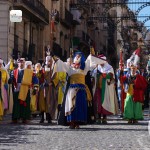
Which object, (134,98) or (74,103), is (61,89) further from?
(74,103)

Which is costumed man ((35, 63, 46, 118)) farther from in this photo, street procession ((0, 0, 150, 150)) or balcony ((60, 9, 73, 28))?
balcony ((60, 9, 73, 28))

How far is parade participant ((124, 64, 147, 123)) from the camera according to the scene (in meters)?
16.0

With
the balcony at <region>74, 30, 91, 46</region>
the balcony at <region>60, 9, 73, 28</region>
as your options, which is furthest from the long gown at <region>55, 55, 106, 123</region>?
the balcony at <region>74, 30, 91, 46</region>

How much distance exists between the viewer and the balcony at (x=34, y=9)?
29.8m

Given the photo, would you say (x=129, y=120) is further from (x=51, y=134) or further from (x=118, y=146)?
(x=118, y=146)

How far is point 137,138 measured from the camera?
1159 centimetres

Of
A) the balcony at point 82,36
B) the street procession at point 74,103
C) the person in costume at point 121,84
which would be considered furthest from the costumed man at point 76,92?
the balcony at point 82,36

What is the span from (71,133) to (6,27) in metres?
16.9

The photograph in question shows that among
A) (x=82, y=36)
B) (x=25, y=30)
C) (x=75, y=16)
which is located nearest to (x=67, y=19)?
(x=75, y=16)

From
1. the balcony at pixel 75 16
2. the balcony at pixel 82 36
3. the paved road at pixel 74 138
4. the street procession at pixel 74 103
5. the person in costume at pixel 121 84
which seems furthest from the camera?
the balcony at pixel 82 36

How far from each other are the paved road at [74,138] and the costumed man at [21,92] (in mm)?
1950

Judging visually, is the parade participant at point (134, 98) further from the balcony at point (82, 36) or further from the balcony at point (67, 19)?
the balcony at point (82, 36)

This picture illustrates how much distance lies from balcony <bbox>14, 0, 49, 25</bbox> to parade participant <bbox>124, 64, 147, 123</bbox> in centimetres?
1413

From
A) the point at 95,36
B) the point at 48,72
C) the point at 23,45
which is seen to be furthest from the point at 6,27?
the point at 95,36
